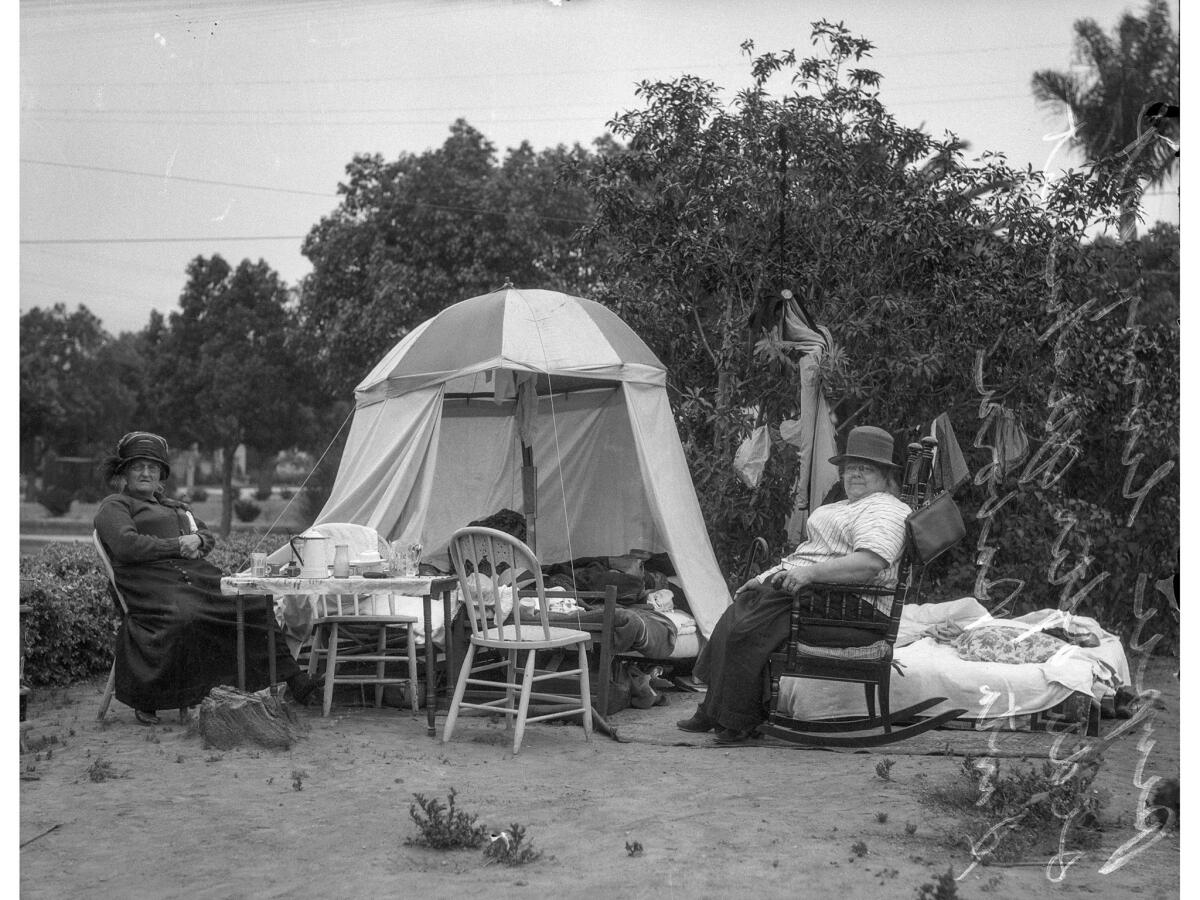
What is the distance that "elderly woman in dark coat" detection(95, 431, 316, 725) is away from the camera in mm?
5195

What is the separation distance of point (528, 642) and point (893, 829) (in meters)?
1.65

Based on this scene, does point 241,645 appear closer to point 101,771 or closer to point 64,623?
point 101,771

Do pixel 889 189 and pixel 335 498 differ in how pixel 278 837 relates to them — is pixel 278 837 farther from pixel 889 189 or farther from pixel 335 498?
pixel 889 189

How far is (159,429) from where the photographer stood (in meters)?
22.7

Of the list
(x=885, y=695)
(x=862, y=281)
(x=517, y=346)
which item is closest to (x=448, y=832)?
(x=885, y=695)

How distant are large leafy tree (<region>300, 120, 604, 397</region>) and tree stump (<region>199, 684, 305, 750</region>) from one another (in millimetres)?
9967

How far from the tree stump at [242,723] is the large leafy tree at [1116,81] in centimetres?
560

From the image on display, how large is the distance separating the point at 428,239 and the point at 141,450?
10698 mm

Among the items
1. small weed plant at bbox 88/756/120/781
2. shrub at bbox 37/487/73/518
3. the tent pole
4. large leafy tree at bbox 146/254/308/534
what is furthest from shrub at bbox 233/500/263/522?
small weed plant at bbox 88/756/120/781

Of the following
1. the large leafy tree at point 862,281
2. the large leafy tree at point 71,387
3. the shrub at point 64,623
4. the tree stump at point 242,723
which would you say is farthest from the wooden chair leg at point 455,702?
the large leafy tree at point 71,387

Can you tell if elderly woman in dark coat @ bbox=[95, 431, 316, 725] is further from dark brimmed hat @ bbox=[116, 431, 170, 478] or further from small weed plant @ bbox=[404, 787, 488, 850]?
small weed plant @ bbox=[404, 787, 488, 850]

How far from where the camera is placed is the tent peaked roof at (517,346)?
6523 millimetres

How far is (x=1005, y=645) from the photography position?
5.37m

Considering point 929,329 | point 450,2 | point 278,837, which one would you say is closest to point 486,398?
point 929,329
